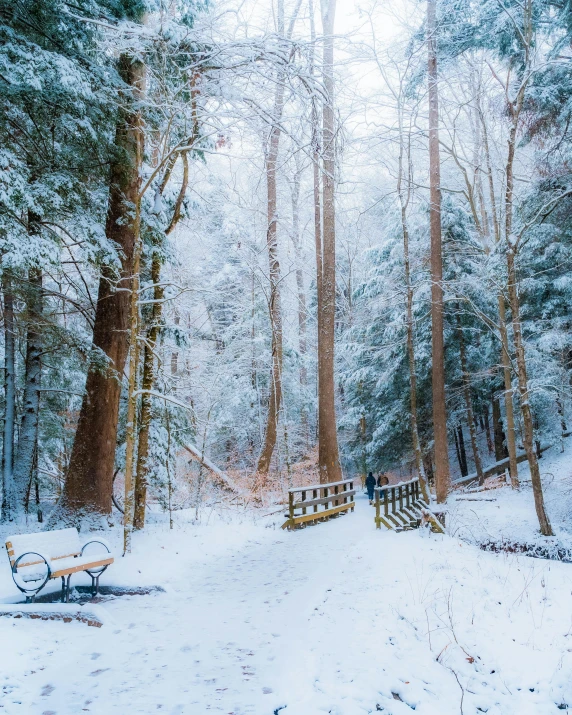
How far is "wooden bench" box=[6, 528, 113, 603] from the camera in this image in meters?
5.32

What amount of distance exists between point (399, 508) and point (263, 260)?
10986 mm

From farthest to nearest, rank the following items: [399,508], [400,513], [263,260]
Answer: [263,260], [399,508], [400,513]

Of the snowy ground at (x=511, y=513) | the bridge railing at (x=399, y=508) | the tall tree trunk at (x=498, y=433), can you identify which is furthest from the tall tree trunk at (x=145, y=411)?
the tall tree trunk at (x=498, y=433)

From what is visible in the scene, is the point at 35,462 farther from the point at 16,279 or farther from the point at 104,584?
the point at 104,584

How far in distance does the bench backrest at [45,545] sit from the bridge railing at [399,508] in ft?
20.0

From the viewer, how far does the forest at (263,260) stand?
270 inches

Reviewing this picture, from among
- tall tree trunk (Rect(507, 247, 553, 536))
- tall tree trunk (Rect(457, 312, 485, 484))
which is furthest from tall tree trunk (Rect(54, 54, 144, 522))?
tall tree trunk (Rect(457, 312, 485, 484))

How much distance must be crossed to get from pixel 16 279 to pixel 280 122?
15.3 feet

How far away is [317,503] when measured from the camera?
11.7 metres

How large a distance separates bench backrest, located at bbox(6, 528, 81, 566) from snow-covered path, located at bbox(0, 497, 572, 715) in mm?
617

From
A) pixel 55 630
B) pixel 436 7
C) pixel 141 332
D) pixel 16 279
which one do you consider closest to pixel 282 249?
pixel 436 7

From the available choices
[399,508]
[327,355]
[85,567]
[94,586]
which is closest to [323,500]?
[399,508]

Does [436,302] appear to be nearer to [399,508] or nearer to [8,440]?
[399,508]

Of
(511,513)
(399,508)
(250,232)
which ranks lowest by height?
(511,513)
